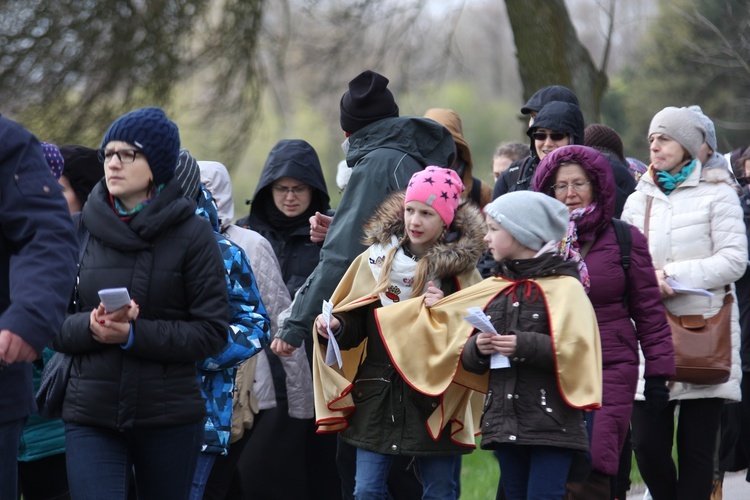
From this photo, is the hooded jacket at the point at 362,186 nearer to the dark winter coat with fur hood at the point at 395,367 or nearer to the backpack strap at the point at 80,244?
the dark winter coat with fur hood at the point at 395,367

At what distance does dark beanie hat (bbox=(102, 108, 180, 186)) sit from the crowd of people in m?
0.01

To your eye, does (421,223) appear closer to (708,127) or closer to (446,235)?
(446,235)

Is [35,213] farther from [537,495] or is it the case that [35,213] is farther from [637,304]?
[637,304]

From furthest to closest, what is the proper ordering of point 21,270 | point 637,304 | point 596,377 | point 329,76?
point 329,76
point 637,304
point 596,377
point 21,270

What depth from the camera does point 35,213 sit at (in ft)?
11.8

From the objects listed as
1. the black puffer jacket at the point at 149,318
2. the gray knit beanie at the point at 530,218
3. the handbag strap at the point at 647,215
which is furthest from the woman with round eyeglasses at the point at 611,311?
the black puffer jacket at the point at 149,318

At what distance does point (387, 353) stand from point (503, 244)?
720 mm

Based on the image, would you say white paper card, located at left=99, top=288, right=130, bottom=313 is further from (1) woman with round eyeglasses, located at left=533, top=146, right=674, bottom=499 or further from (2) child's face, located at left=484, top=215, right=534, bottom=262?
(1) woman with round eyeglasses, located at left=533, top=146, right=674, bottom=499

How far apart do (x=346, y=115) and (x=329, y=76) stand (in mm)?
9991

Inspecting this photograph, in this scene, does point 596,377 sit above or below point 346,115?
below

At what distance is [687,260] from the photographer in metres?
6.13

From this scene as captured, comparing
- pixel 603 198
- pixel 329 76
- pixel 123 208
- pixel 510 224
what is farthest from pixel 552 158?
pixel 329 76

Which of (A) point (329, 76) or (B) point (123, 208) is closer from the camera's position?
(B) point (123, 208)

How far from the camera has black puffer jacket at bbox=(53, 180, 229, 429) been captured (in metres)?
4.23
